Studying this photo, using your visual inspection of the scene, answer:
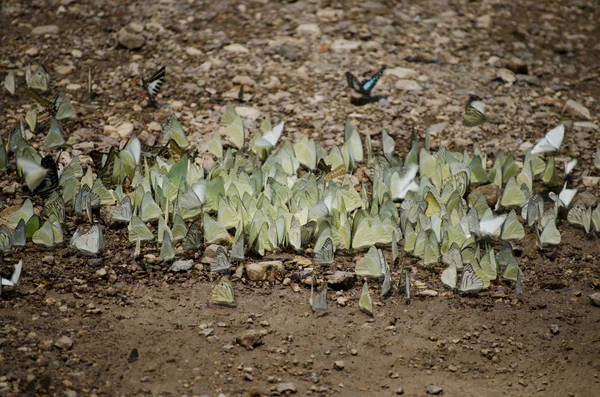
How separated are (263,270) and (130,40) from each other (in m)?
2.78

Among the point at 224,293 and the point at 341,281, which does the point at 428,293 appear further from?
the point at 224,293

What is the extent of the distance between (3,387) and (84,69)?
315cm

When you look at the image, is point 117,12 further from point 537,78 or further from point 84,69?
point 537,78

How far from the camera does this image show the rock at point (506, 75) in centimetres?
554

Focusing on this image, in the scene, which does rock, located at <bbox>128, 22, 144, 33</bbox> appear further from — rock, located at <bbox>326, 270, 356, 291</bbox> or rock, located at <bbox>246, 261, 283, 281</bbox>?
rock, located at <bbox>326, 270, 356, 291</bbox>

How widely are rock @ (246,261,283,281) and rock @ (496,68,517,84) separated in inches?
112

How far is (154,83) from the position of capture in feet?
16.1

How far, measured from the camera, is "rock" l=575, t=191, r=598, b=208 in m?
4.36

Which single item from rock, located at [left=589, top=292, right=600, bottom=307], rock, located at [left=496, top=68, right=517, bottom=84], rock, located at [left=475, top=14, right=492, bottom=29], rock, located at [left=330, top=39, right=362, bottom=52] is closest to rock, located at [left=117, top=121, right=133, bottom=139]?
rock, located at [left=330, top=39, right=362, bottom=52]

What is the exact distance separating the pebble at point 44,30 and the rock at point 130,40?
0.57m

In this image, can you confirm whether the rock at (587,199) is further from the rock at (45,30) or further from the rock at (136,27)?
the rock at (45,30)

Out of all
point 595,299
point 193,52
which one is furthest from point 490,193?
point 193,52

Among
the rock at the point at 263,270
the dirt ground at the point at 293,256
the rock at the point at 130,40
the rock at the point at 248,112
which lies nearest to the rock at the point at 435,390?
the dirt ground at the point at 293,256

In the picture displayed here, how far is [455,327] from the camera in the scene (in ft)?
11.3
